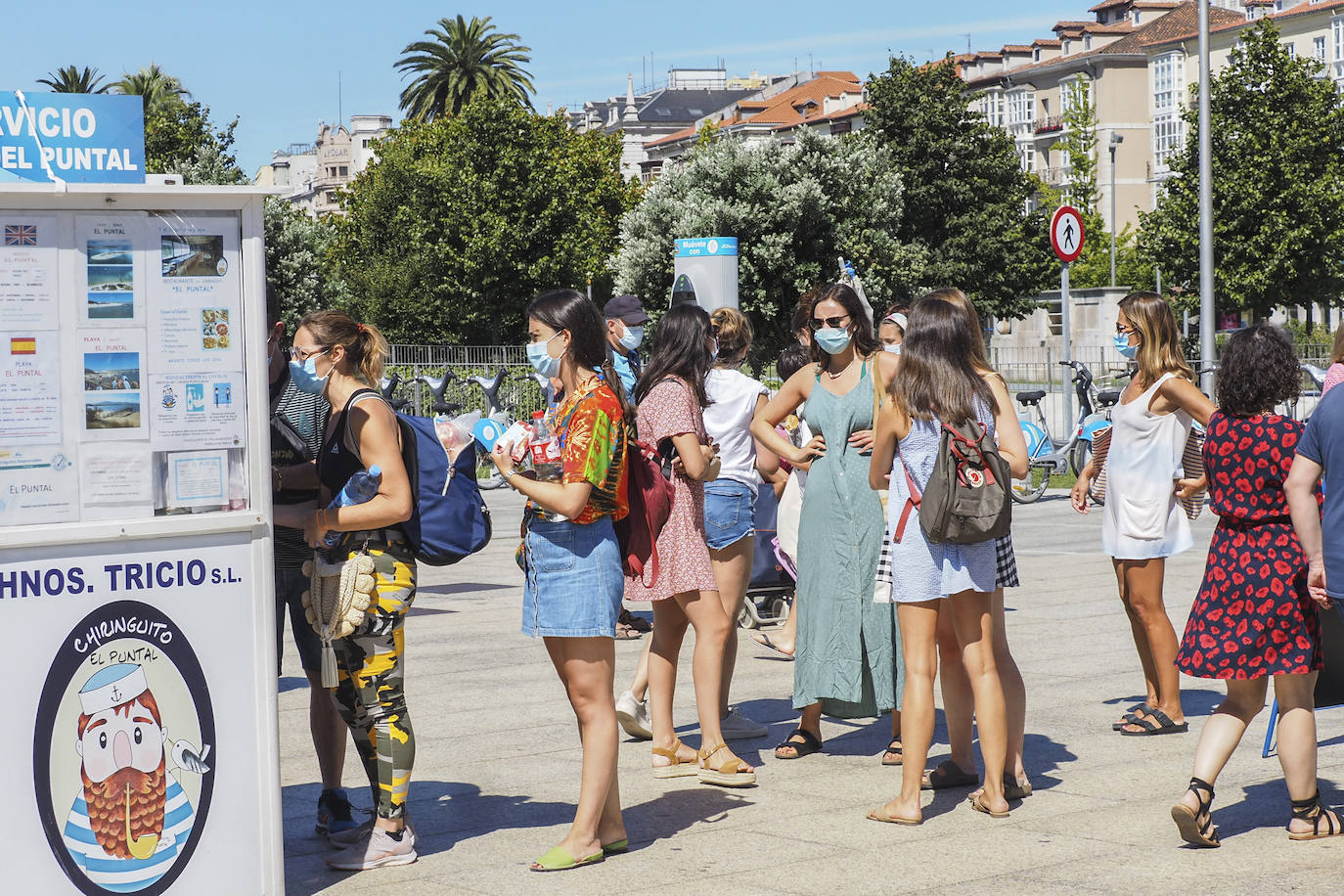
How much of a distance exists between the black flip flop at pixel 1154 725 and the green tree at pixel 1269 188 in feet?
98.1

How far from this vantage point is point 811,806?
5.96 metres

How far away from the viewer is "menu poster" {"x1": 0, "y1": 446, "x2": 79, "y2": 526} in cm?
428

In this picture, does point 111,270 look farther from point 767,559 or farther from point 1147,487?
point 767,559

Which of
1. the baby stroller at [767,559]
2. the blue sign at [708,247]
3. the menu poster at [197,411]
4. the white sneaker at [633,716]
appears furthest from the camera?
the blue sign at [708,247]

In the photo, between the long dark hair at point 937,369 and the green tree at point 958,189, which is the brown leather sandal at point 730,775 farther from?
the green tree at point 958,189

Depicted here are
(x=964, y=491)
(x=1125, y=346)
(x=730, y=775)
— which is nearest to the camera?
(x=964, y=491)

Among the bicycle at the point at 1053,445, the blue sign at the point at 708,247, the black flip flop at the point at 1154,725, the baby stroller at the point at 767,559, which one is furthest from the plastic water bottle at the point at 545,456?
the bicycle at the point at 1053,445

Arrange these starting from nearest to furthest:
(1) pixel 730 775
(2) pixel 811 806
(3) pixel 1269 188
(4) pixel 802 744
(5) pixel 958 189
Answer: (2) pixel 811 806 < (1) pixel 730 775 < (4) pixel 802 744 < (3) pixel 1269 188 < (5) pixel 958 189

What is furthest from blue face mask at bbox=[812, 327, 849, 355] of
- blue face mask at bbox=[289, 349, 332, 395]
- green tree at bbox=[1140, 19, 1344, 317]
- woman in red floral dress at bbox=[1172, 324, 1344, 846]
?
green tree at bbox=[1140, 19, 1344, 317]

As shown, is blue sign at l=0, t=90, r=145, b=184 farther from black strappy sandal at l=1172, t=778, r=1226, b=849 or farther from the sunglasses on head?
black strappy sandal at l=1172, t=778, r=1226, b=849

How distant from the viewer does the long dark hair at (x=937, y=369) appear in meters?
5.64

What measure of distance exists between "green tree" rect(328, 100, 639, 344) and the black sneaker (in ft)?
144

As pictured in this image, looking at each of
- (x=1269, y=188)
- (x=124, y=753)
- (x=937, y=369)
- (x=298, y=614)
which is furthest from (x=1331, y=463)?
(x=1269, y=188)

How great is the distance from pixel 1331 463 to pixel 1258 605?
59 centimetres
